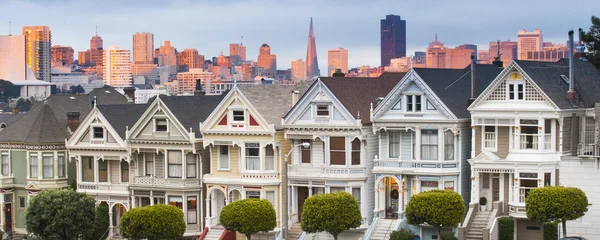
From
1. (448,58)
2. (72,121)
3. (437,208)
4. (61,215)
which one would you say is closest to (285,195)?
(437,208)

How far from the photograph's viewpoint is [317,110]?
57844 mm

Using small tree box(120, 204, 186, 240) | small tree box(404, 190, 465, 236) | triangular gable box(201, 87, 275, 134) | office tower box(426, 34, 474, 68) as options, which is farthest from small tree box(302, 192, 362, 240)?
office tower box(426, 34, 474, 68)

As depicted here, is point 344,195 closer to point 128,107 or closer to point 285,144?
point 285,144

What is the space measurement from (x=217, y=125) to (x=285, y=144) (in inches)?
139

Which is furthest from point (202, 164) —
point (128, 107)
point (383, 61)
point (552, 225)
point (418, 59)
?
point (383, 61)

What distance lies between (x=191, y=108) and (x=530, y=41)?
32.4 m

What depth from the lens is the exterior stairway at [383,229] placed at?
55.7m

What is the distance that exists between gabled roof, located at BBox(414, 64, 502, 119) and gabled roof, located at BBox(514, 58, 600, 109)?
3391 mm

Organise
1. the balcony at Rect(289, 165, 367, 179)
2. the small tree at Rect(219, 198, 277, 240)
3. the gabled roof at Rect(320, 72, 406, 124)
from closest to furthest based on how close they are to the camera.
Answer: the small tree at Rect(219, 198, 277, 240), the balcony at Rect(289, 165, 367, 179), the gabled roof at Rect(320, 72, 406, 124)

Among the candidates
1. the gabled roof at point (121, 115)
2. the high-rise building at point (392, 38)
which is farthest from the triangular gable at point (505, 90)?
the high-rise building at point (392, 38)

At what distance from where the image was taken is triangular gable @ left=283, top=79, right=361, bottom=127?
57091mm

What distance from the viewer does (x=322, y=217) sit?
179 feet

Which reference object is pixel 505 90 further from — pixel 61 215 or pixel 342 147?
pixel 61 215

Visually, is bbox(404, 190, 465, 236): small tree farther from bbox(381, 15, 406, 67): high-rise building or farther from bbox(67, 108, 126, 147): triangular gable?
bbox(381, 15, 406, 67): high-rise building
